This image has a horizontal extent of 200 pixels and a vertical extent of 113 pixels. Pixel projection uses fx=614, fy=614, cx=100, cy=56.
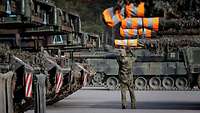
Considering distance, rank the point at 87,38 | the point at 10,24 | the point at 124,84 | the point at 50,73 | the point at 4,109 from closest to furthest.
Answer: the point at 4,109, the point at 10,24, the point at 50,73, the point at 124,84, the point at 87,38

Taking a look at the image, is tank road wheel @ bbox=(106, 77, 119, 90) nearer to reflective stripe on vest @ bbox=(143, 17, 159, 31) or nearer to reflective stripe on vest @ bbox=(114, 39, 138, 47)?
reflective stripe on vest @ bbox=(114, 39, 138, 47)

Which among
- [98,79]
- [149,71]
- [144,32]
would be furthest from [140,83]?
[144,32]

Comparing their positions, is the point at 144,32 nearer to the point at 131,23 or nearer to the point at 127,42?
the point at 131,23

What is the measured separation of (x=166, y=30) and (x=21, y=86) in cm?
723

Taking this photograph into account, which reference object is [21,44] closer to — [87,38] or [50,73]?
[50,73]

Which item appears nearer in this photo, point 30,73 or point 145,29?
point 30,73

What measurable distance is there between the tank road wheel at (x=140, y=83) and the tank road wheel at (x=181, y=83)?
1.56 m

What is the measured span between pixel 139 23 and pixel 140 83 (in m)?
4.99

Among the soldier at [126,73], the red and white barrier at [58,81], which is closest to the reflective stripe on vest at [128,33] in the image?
the soldier at [126,73]

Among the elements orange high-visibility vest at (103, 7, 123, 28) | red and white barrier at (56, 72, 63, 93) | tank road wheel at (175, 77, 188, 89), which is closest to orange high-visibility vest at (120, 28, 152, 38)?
orange high-visibility vest at (103, 7, 123, 28)

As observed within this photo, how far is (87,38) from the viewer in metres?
20.3

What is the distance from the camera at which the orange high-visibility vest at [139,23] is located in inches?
955

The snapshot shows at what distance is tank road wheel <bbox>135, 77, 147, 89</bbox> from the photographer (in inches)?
1185

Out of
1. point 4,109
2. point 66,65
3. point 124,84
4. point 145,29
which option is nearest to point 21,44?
point 66,65
